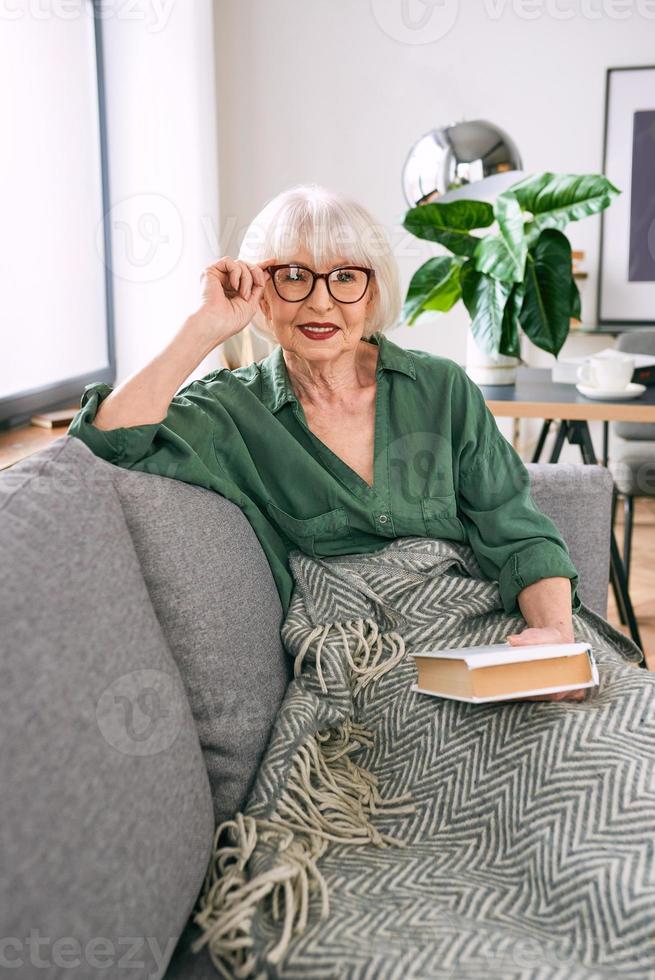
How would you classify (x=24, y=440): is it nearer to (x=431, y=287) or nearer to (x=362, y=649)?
(x=431, y=287)

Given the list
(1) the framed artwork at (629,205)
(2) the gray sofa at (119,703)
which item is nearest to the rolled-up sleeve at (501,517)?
(2) the gray sofa at (119,703)

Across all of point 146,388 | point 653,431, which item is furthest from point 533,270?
point 146,388

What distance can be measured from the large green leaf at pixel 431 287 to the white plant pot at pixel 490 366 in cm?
14

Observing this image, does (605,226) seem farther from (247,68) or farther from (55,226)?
(55,226)

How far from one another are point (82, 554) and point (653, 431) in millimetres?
2863

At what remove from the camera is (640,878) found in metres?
0.93

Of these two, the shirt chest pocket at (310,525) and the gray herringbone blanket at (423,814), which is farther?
the shirt chest pocket at (310,525)

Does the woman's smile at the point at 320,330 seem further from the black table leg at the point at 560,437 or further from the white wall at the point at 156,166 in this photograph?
the white wall at the point at 156,166

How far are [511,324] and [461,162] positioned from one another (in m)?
0.53

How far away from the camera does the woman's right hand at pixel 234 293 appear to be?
57.4 inches

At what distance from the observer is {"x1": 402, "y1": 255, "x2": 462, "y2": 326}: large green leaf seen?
2660 mm

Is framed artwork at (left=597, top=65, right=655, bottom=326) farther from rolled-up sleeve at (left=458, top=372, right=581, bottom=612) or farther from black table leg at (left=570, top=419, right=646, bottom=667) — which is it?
rolled-up sleeve at (left=458, top=372, right=581, bottom=612)

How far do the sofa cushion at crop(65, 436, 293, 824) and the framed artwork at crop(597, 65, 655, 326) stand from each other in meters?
3.53

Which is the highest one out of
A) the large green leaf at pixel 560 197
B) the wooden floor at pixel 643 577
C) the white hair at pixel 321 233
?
the large green leaf at pixel 560 197
